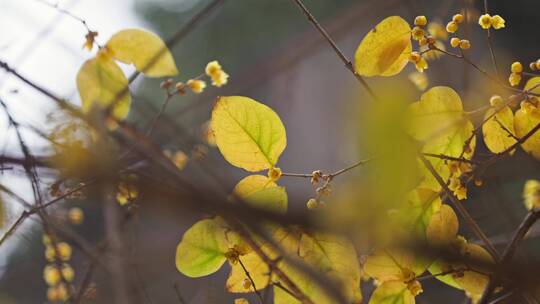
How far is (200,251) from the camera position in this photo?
1.48ft

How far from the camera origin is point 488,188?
845mm

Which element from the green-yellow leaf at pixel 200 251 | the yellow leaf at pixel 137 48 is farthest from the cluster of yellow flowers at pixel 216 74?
the green-yellow leaf at pixel 200 251

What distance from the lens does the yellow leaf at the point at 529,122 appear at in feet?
1.50

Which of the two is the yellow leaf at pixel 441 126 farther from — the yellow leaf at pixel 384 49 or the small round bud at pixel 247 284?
the small round bud at pixel 247 284

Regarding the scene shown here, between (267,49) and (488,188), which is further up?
(267,49)

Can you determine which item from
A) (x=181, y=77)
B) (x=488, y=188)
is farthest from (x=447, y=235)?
(x=181, y=77)

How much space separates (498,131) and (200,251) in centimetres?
26

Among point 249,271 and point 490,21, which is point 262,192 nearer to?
point 249,271

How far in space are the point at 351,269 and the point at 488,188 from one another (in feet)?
1.62

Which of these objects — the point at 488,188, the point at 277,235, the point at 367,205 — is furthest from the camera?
the point at 488,188

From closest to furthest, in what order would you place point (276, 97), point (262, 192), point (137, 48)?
1. point (262, 192)
2. point (137, 48)
3. point (276, 97)

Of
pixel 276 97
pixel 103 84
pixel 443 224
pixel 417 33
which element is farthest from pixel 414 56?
pixel 276 97

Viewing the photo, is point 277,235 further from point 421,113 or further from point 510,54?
point 510,54

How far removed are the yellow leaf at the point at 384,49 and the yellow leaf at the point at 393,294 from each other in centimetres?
16
